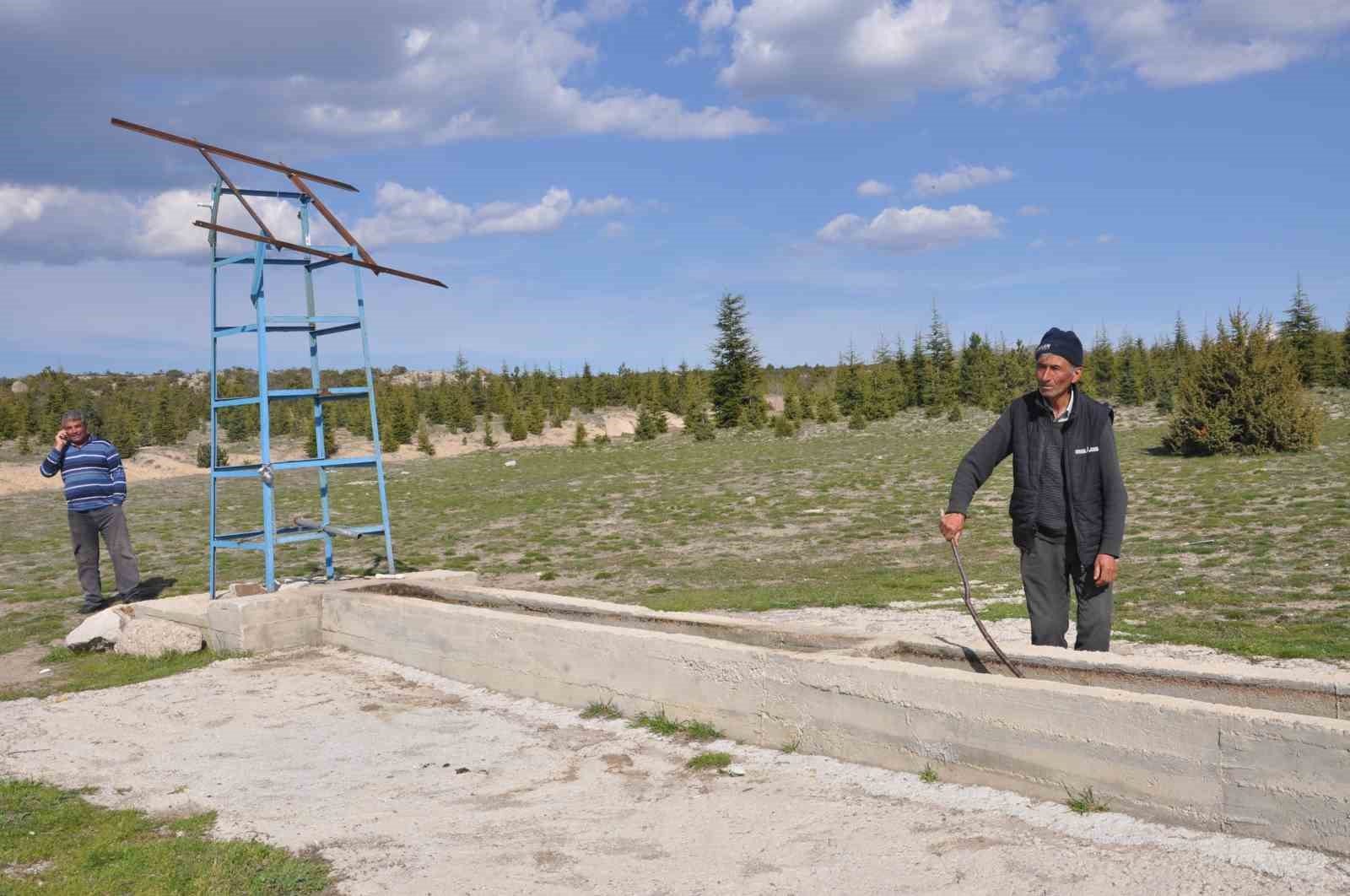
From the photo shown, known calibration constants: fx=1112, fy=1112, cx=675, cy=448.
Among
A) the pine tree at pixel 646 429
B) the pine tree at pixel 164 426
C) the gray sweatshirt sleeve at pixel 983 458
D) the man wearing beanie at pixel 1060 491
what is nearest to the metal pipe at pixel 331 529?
the gray sweatshirt sleeve at pixel 983 458

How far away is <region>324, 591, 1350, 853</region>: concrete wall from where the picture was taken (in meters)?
3.93

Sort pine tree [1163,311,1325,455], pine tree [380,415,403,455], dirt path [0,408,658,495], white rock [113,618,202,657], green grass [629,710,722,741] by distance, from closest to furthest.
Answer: green grass [629,710,722,741], white rock [113,618,202,657], pine tree [1163,311,1325,455], dirt path [0,408,658,495], pine tree [380,415,403,455]

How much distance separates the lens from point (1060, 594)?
5.50 m

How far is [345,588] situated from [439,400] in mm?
47765

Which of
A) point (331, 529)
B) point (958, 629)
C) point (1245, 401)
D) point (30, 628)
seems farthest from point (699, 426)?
point (958, 629)

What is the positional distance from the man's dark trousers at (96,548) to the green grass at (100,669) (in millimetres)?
1557

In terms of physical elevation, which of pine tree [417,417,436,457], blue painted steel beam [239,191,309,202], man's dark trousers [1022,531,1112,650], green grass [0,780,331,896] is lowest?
green grass [0,780,331,896]

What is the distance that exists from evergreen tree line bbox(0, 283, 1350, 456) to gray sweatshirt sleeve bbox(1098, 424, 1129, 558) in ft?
116

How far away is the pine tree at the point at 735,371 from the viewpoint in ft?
148

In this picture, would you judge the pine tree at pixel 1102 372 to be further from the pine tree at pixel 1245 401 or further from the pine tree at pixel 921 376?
the pine tree at pixel 1245 401

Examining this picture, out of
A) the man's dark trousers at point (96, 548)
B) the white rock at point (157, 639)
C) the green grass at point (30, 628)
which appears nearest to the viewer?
the white rock at point (157, 639)

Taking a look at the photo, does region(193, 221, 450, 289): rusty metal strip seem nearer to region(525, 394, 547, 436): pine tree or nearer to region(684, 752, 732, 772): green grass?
region(684, 752, 732, 772): green grass

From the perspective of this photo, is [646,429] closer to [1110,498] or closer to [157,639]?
[157,639]

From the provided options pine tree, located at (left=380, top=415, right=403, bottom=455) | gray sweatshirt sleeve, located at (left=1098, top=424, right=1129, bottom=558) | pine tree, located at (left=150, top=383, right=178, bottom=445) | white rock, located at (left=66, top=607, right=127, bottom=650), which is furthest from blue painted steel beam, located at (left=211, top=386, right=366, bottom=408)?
pine tree, located at (left=150, top=383, right=178, bottom=445)
